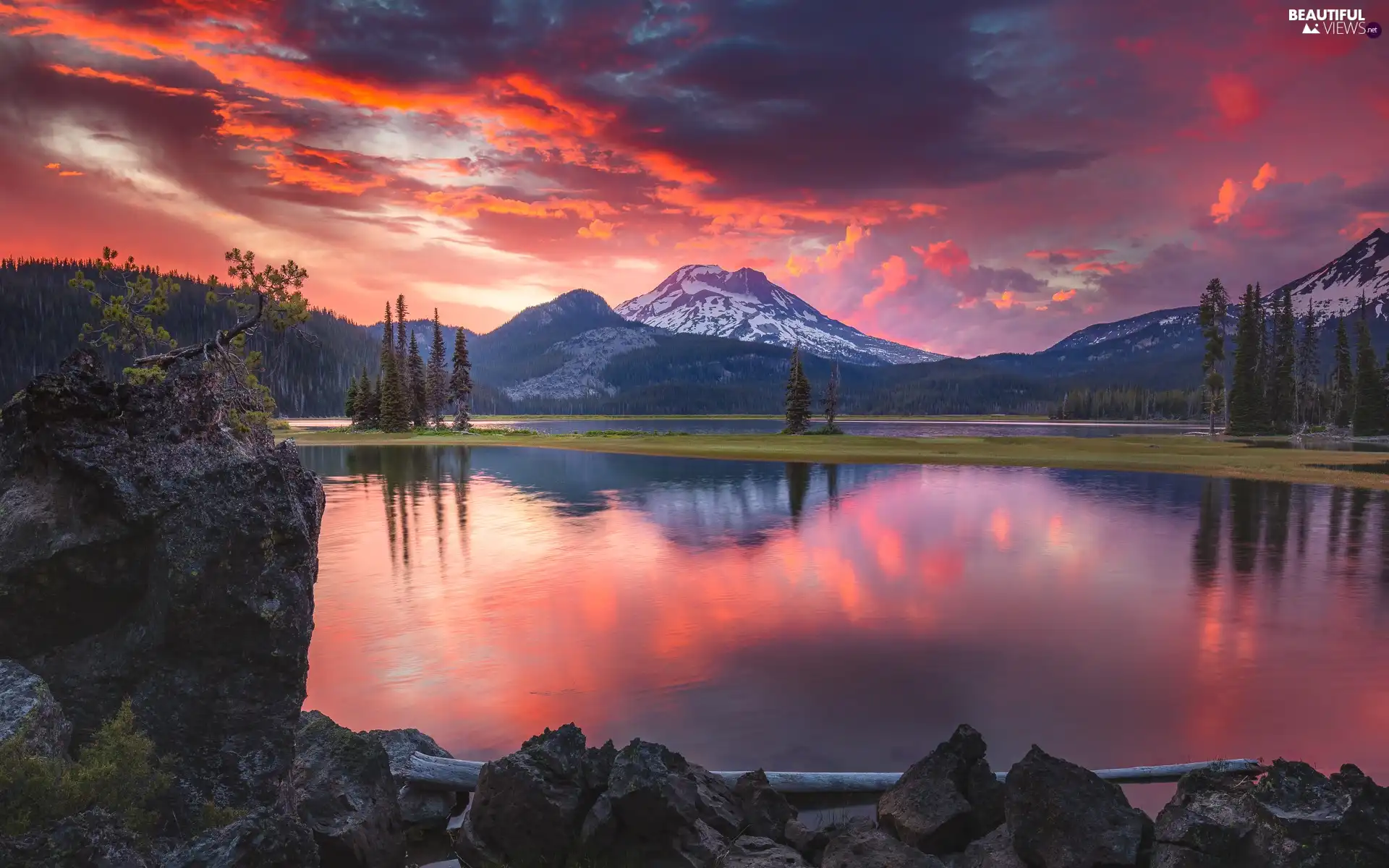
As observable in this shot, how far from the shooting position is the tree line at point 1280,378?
106375 mm

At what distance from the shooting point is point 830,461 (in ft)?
216

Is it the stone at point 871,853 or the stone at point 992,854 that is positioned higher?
the stone at point 871,853

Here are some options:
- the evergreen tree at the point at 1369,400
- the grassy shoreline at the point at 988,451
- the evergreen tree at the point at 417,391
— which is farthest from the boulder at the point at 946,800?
the evergreen tree at the point at 1369,400

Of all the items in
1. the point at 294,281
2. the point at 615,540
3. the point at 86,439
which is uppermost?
the point at 294,281

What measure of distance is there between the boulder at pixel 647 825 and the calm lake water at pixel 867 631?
8.93 ft

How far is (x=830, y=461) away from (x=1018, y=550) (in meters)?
40.1

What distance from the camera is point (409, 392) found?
11944cm

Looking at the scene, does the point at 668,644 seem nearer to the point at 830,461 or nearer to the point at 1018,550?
the point at 1018,550

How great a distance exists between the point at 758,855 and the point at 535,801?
240 centimetres

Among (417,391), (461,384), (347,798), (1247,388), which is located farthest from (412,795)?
(1247,388)

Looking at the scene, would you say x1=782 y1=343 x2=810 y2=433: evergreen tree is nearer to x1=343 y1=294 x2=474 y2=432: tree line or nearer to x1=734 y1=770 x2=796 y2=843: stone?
x1=343 y1=294 x2=474 y2=432: tree line

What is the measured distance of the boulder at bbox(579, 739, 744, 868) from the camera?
7.45m

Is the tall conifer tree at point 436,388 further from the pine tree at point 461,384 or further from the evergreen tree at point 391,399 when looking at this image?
the evergreen tree at point 391,399

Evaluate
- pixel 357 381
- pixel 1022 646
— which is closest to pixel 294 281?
pixel 1022 646
